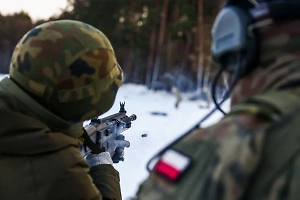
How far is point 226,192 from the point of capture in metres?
0.64

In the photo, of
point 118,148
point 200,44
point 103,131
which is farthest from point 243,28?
point 200,44

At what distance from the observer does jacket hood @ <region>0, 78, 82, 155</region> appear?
1309 mm

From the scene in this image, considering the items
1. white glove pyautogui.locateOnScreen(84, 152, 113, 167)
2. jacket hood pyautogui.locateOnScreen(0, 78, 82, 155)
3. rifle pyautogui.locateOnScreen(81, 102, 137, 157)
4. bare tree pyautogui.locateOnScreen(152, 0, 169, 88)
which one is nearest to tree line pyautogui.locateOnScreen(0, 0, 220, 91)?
bare tree pyautogui.locateOnScreen(152, 0, 169, 88)

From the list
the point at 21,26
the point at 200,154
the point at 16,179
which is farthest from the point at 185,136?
the point at 21,26

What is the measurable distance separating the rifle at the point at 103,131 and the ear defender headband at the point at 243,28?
0.96m

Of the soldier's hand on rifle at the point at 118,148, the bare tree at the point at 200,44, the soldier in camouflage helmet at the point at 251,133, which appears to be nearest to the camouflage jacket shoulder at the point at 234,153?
the soldier in camouflage helmet at the point at 251,133

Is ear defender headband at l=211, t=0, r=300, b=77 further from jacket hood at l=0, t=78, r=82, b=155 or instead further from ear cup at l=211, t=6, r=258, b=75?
jacket hood at l=0, t=78, r=82, b=155

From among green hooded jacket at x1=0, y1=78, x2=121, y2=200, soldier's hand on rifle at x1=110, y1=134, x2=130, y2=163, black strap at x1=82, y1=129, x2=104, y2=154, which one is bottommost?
soldier's hand on rifle at x1=110, y1=134, x2=130, y2=163

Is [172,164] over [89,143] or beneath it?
over

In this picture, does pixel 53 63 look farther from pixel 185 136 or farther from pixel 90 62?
pixel 185 136

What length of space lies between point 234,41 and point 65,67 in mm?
745

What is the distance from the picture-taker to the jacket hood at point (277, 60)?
2.31 ft

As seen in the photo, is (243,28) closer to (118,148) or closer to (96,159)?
(96,159)

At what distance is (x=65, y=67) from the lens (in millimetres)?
1399
